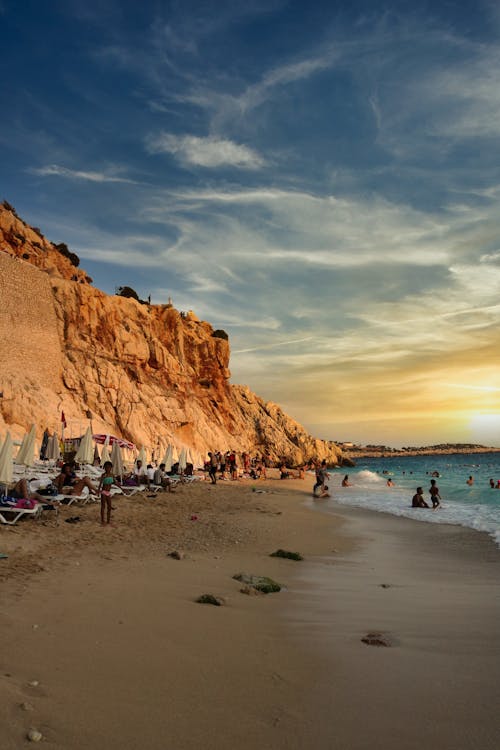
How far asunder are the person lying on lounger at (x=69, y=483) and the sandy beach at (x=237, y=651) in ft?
16.2

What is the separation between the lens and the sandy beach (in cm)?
285

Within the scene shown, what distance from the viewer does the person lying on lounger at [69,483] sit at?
14.3 meters

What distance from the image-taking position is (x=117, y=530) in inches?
436

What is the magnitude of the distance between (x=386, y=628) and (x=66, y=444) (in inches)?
990

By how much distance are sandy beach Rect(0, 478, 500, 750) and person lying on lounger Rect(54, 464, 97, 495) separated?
194 inches

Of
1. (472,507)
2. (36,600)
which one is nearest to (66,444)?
(472,507)

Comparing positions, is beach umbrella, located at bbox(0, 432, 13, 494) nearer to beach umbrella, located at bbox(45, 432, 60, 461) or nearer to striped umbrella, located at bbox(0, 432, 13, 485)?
striped umbrella, located at bbox(0, 432, 13, 485)

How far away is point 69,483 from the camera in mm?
15633

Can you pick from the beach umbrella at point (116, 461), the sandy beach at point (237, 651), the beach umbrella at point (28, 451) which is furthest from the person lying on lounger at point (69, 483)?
the sandy beach at point (237, 651)

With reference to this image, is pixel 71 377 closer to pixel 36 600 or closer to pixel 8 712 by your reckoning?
pixel 36 600

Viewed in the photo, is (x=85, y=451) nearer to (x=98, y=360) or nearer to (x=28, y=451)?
(x=28, y=451)

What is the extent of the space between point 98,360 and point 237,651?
3822 centimetres

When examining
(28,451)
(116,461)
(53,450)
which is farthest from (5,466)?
(53,450)

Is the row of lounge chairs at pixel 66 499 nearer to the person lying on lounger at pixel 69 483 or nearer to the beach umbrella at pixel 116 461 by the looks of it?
the person lying on lounger at pixel 69 483
